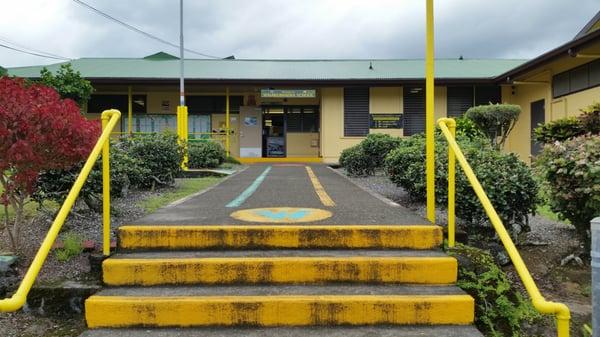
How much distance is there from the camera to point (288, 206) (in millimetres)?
6688

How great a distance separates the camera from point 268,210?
6.23 m

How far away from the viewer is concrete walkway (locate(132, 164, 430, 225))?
516 cm

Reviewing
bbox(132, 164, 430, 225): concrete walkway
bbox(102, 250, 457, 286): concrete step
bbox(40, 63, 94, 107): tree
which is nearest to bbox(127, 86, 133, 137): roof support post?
bbox(40, 63, 94, 107): tree

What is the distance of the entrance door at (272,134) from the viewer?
21719 millimetres

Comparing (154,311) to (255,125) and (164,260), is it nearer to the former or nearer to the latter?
(164,260)

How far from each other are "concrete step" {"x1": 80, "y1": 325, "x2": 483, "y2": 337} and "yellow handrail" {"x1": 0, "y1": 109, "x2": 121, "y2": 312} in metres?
0.70

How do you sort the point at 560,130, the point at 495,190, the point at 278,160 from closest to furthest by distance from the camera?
the point at 495,190
the point at 560,130
the point at 278,160

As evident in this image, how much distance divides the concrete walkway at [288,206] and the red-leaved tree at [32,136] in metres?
1.03

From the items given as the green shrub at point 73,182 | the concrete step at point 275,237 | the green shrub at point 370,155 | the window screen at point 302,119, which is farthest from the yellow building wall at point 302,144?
the concrete step at point 275,237

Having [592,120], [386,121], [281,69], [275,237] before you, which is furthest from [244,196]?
[281,69]

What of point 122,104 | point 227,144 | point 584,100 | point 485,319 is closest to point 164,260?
point 485,319

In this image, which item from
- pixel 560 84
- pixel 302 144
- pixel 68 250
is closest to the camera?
pixel 68 250

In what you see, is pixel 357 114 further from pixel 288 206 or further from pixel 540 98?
pixel 288 206

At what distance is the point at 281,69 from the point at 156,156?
13.2m
